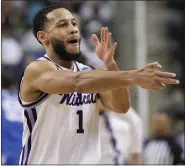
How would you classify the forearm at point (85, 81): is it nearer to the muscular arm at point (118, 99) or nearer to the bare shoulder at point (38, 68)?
the bare shoulder at point (38, 68)

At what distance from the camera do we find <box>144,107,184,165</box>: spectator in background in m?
9.52

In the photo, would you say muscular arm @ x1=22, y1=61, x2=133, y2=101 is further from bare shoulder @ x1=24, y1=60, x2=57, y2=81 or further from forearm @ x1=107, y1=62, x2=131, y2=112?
forearm @ x1=107, y1=62, x2=131, y2=112

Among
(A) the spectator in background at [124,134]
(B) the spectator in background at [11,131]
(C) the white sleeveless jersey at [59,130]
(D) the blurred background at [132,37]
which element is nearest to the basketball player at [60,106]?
(C) the white sleeveless jersey at [59,130]

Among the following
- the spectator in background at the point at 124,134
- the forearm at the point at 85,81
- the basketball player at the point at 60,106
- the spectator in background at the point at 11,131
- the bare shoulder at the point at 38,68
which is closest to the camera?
the forearm at the point at 85,81

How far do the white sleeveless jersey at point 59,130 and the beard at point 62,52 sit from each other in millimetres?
102

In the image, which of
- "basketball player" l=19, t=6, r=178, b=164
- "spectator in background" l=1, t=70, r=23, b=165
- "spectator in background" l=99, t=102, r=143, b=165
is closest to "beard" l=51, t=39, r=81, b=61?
"basketball player" l=19, t=6, r=178, b=164

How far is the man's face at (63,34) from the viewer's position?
5.57m

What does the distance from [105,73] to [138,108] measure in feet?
20.2

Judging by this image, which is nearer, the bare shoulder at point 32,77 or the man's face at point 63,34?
the bare shoulder at point 32,77

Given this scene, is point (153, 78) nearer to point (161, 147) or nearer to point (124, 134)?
point (124, 134)

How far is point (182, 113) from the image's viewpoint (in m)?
12.3

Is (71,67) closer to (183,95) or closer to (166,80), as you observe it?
(166,80)

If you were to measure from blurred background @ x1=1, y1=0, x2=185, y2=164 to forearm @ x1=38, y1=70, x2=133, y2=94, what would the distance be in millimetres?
5156

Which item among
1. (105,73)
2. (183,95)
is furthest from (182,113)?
(105,73)
